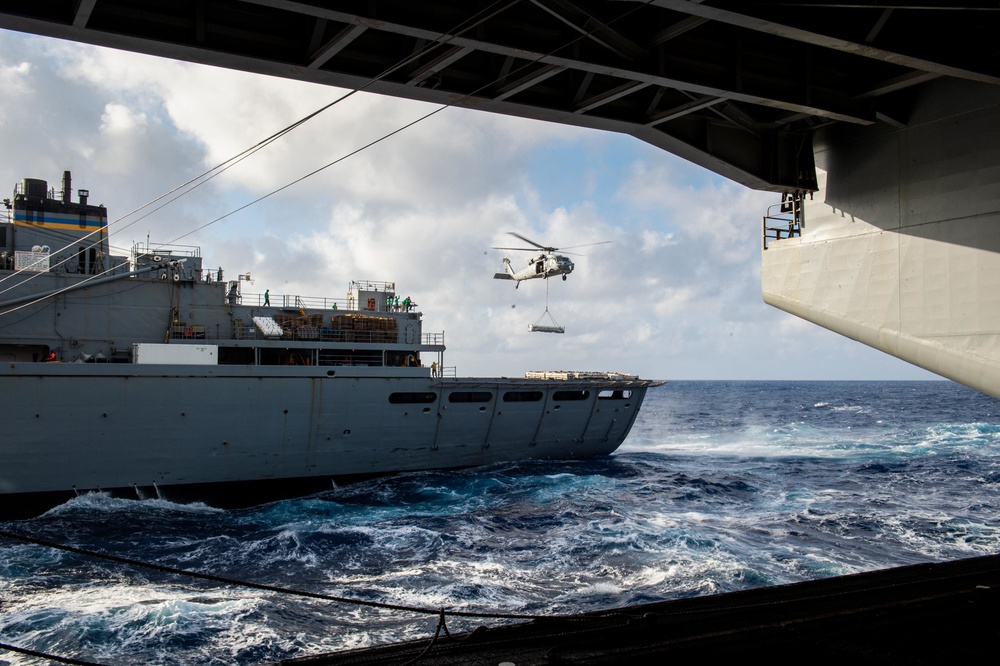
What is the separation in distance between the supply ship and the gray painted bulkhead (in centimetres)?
1515

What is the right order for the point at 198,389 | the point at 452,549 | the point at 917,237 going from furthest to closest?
the point at 198,389
the point at 452,549
the point at 917,237

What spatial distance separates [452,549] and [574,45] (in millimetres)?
11877

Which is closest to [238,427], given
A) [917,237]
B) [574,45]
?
[574,45]

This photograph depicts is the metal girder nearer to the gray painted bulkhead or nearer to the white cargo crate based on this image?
the gray painted bulkhead

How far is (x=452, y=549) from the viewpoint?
1606 cm

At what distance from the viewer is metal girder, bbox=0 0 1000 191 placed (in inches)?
294

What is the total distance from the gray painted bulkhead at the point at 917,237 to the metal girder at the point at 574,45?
2.78ft

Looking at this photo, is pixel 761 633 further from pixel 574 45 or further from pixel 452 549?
pixel 452 549

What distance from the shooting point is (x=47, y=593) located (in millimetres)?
12797

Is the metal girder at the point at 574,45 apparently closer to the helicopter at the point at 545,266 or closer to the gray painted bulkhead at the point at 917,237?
the gray painted bulkhead at the point at 917,237

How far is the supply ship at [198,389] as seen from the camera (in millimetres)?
19656

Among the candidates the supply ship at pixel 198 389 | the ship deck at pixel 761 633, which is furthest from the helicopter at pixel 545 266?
the ship deck at pixel 761 633

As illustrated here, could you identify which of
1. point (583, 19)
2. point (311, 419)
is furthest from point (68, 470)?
point (583, 19)

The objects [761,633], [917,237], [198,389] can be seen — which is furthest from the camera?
[198,389]
